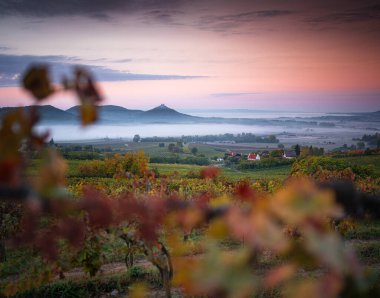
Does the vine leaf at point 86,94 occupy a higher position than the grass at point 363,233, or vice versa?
the vine leaf at point 86,94

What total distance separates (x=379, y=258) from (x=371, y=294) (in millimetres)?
12188

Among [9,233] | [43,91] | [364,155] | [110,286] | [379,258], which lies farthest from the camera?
[364,155]

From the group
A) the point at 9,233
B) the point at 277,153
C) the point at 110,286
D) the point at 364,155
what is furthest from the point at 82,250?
the point at 277,153

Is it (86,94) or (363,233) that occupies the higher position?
(86,94)

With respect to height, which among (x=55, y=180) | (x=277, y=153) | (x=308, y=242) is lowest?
(x=277, y=153)

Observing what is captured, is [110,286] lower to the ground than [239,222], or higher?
lower

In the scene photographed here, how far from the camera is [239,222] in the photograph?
0.76 meters

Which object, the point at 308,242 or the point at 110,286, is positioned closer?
the point at 308,242

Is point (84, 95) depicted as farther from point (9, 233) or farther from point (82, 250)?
point (9, 233)

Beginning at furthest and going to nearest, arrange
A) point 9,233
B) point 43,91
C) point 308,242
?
1. point 9,233
2. point 43,91
3. point 308,242

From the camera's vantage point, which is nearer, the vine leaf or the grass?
the vine leaf

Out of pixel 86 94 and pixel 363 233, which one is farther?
pixel 363 233

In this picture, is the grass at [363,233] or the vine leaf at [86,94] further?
the grass at [363,233]

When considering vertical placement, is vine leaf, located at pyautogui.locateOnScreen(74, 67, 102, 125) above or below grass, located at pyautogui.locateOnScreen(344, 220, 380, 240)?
above
